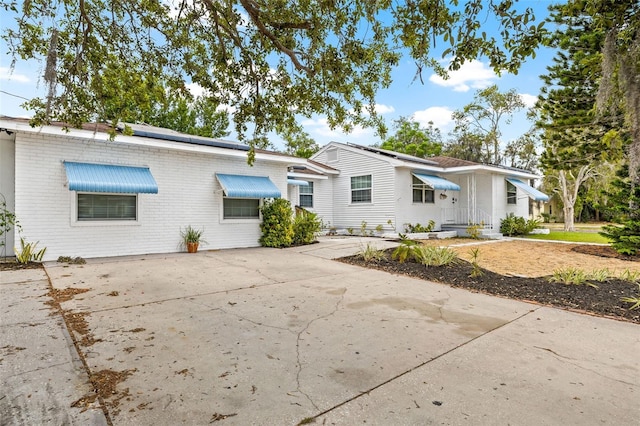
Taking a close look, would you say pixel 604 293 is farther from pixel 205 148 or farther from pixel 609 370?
pixel 205 148

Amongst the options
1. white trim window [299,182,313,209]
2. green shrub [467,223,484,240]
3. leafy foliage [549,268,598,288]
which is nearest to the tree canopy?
leafy foliage [549,268,598,288]

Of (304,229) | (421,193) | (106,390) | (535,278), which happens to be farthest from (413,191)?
(106,390)

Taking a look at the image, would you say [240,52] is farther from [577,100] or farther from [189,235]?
[577,100]

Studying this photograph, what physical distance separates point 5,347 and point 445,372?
13.1 feet

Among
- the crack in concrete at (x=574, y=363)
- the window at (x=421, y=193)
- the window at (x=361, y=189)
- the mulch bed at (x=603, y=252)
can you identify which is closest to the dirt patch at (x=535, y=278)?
the mulch bed at (x=603, y=252)

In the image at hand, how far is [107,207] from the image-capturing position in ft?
29.4

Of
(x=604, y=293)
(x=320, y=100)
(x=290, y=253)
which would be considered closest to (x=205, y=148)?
(x=290, y=253)

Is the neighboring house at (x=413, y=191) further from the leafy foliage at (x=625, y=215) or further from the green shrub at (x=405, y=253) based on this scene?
the green shrub at (x=405, y=253)

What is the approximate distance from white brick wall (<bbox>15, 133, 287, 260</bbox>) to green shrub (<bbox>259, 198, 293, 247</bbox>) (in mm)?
387

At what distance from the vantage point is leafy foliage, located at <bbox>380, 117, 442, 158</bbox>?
1289 inches

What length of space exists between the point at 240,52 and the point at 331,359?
551 cm

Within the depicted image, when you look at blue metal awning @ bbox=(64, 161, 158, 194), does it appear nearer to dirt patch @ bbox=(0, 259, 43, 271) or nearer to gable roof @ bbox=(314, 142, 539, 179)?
dirt patch @ bbox=(0, 259, 43, 271)

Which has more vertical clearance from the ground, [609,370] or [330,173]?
[330,173]

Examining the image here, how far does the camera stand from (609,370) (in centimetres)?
291
